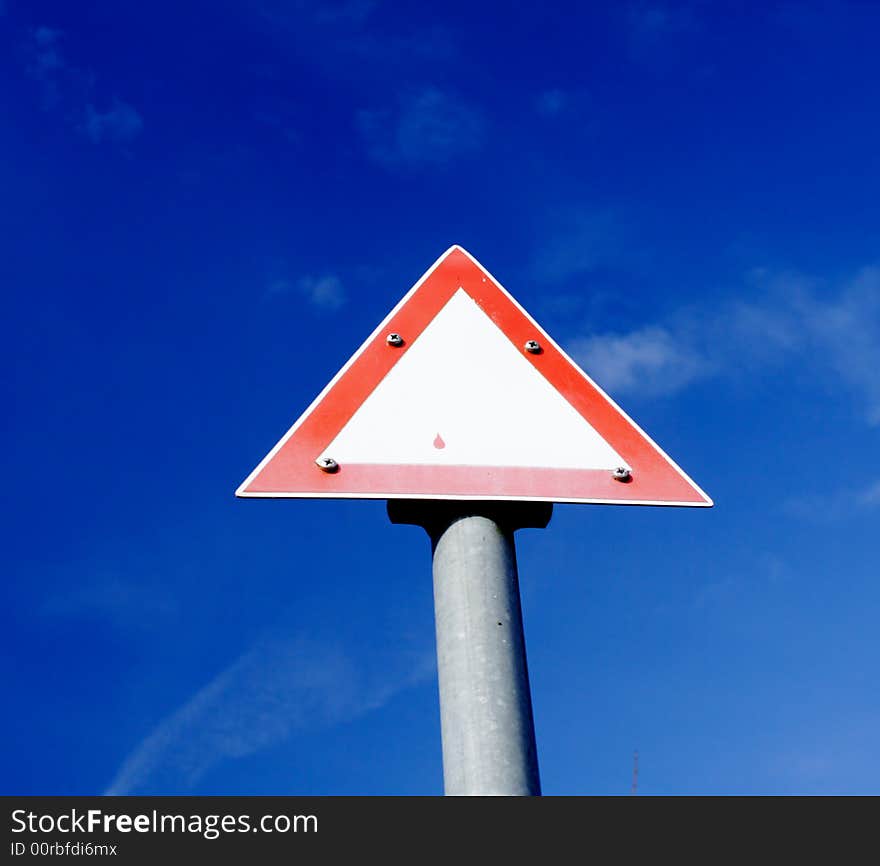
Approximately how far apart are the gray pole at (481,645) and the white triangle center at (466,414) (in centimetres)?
12

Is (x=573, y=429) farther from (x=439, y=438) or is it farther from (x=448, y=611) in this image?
(x=448, y=611)

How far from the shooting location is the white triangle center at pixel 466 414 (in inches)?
89.8

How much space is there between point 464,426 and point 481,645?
54 cm

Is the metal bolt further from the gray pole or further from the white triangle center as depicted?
the gray pole

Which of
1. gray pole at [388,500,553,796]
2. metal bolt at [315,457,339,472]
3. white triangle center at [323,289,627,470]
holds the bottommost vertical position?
gray pole at [388,500,553,796]

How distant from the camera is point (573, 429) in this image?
239cm

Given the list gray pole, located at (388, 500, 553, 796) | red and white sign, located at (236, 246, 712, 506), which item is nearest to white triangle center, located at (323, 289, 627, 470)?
red and white sign, located at (236, 246, 712, 506)

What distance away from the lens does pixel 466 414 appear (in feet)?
7.76

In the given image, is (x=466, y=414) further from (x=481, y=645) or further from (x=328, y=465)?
(x=481, y=645)

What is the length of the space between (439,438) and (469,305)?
45 cm

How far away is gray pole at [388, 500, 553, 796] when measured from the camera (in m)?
1.84
